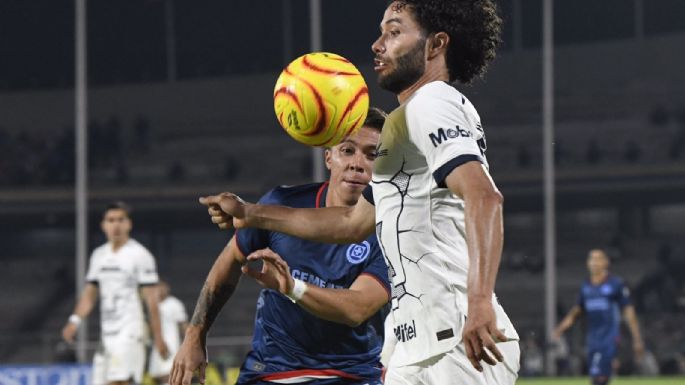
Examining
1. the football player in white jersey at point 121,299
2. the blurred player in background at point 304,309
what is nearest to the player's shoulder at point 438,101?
the blurred player in background at point 304,309

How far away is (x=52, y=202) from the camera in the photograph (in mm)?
21141

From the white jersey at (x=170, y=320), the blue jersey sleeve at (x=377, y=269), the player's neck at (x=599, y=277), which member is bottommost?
the white jersey at (x=170, y=320)

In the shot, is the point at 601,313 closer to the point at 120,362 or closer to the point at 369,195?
the point at 120,362

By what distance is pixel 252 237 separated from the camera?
4.59 m

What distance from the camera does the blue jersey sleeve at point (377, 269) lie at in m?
4.52

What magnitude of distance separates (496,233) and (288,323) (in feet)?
5.20

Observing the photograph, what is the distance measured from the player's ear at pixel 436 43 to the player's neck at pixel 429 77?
0.11ft

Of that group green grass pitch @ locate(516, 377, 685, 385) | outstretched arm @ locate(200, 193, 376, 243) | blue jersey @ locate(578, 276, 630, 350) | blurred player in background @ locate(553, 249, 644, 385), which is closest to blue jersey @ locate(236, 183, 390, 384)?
outstretched arm @ locate(200, 193, 376, 243)

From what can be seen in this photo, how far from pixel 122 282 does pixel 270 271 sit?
7.25 meters

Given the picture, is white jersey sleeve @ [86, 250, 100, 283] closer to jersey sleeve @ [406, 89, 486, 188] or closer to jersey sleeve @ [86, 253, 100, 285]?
jersey sleeve @ [86, 253, 100, 285]

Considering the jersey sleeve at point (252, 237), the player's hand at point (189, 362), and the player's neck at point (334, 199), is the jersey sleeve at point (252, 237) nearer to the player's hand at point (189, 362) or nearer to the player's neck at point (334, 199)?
the player's neck at point (334, 199)

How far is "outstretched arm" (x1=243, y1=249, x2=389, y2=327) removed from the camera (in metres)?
3.84

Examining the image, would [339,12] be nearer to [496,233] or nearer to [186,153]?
[186,153]

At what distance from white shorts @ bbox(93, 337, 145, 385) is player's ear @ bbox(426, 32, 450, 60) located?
7743mm
